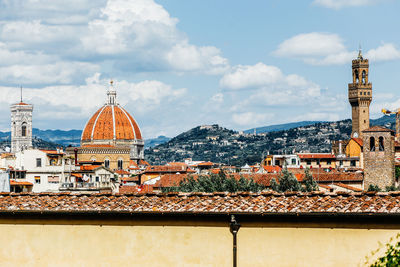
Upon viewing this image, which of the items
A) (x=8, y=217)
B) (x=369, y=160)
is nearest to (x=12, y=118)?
(x=369, y=160)

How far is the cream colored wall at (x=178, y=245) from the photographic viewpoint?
10906mm

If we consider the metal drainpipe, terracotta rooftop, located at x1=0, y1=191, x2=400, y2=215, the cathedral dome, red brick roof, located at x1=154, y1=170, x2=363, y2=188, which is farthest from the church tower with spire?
the metal drainpipe

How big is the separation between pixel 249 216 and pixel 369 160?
58.5m

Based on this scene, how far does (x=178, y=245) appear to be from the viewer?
11.4 meters

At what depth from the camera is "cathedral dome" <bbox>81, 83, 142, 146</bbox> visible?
144 meters

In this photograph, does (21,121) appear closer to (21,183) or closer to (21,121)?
(21,121)

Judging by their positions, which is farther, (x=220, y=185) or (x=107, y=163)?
(x=107, y=163)

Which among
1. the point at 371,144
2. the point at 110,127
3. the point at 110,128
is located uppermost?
the point at 110,127

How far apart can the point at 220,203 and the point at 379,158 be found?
58.5m

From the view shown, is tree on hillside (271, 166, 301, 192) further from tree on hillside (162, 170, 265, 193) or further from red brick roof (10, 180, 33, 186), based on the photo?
red brick roof (10, 180, 33, 186)

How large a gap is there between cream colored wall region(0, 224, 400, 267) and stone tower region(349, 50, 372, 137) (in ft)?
373

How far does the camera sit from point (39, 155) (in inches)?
2724

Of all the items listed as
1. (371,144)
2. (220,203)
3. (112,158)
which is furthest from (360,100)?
(220,203)

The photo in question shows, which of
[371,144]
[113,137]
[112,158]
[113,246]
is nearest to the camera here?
[113,246]
